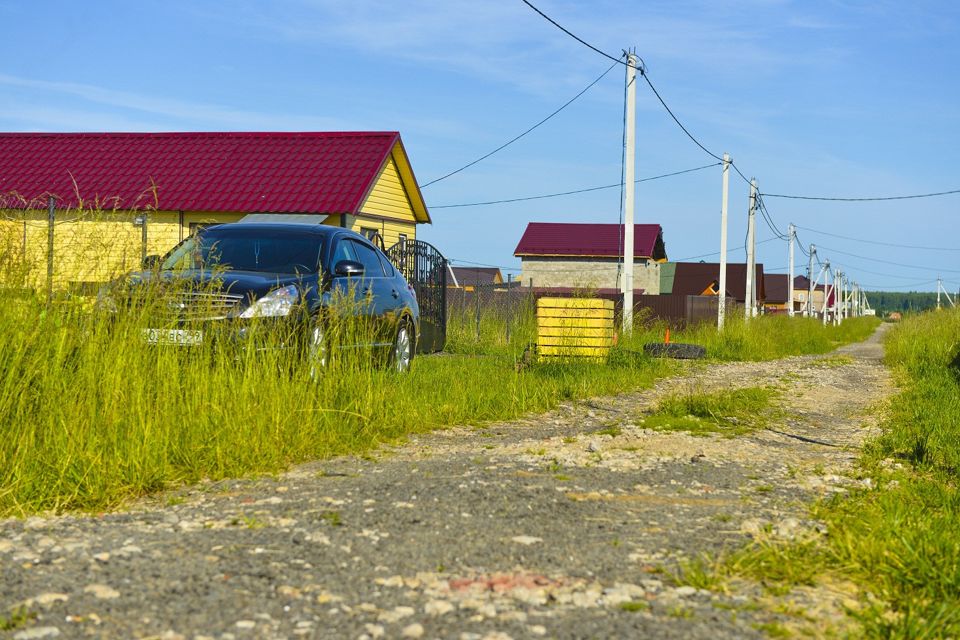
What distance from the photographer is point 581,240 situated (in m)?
59.7

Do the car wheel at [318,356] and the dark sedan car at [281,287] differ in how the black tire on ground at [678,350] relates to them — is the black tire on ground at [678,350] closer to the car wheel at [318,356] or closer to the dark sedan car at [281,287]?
the dark sedan car at [281,287]

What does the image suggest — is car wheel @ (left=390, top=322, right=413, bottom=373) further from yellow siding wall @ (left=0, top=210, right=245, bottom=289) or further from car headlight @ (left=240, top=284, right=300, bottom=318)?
yellow siding wall @ (left=0, top=210, right=245, bottom=289)

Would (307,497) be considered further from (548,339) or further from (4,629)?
(548,339)

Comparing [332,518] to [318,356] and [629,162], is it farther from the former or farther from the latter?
[629,162]

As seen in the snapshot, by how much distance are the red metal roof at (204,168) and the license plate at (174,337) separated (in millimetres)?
15823

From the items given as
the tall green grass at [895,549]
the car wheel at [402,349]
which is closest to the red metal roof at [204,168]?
the car wheel at [402,349]

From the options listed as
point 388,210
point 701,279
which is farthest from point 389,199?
point 701,279

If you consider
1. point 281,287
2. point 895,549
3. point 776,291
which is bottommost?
point 895,549

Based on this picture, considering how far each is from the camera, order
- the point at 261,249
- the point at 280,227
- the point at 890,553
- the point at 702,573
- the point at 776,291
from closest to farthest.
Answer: the point at 702,573 < the point at 890,553 < the point at 261,249 < the point at 280,227 < the point at 776,291

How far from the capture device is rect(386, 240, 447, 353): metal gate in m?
16.2

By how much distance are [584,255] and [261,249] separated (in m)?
50.0

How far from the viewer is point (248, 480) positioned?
5.50 m

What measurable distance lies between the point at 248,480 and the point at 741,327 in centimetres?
1912

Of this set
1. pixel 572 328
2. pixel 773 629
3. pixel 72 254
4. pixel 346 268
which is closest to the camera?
pixel 773 629
